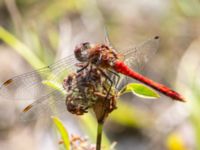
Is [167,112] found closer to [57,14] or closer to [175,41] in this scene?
[175,41]

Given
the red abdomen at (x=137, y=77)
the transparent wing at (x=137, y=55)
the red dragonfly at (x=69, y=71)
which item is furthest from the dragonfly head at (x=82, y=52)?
the transparent wing at (x=137, y=55)

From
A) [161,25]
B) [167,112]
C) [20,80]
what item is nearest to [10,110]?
[167,112]

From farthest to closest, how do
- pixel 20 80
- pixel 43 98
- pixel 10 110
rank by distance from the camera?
pixel 10 110
pixel 20 80
pixel 43 98

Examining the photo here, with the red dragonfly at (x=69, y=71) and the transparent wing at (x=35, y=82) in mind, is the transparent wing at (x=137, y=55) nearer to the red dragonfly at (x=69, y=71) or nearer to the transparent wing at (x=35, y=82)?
the red dragonfly at (x=69, y=71)

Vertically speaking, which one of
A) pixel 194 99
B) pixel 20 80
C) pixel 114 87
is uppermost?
pixel 114 87

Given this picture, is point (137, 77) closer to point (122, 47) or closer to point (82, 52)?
point (82, 52)

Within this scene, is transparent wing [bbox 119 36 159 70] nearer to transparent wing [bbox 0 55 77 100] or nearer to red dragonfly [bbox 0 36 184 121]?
red dragonfly [bbox 0 36 184 121]

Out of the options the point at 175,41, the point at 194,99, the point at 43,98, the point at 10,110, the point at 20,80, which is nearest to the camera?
the point at 43,98
